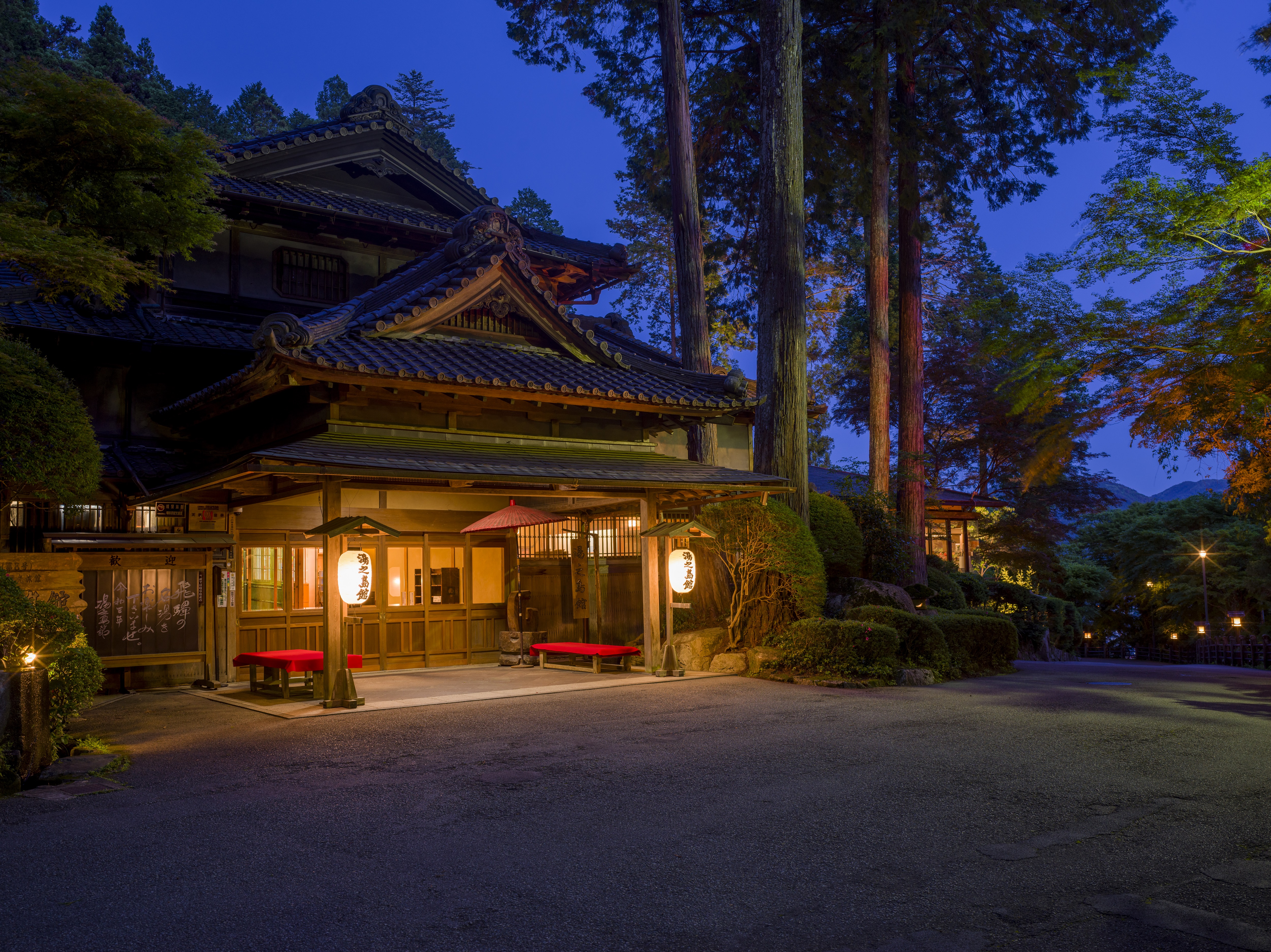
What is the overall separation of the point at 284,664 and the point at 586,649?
4609 mm

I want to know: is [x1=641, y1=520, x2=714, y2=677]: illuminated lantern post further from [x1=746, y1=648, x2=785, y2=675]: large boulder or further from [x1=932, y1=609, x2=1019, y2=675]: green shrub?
[x1=932, y1=609, x2=1019, y2=675]: green shrub

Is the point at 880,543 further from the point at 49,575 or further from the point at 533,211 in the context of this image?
the point at 533,211

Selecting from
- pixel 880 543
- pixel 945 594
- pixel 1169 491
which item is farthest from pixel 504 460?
pixel 1169 491

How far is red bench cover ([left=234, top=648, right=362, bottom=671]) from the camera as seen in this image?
11.2 m

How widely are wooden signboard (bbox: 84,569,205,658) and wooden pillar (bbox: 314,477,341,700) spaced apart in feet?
11.5

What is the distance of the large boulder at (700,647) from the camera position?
1425 cm

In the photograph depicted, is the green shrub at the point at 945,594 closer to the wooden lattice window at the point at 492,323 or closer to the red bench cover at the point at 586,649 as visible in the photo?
the red bench cover at the point at 586,649

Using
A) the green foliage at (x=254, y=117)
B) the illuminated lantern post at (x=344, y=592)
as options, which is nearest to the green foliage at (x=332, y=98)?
the green foliage at (x=254, y=117)

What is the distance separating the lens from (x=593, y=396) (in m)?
13.5

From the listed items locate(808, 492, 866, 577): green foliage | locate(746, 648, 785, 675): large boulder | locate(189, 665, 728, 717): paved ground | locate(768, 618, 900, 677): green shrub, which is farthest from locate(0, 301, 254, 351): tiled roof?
locate(808, 492, 866, 577): green foliage

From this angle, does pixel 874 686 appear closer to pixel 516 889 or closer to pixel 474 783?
pixel 474 783

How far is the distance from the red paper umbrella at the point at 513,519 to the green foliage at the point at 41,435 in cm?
573

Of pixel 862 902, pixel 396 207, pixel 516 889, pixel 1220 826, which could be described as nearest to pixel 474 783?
pixel 516 889

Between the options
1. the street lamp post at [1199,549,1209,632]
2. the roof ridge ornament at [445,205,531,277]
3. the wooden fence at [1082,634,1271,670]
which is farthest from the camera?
the street lamp post at [1199,549,1209,632]
